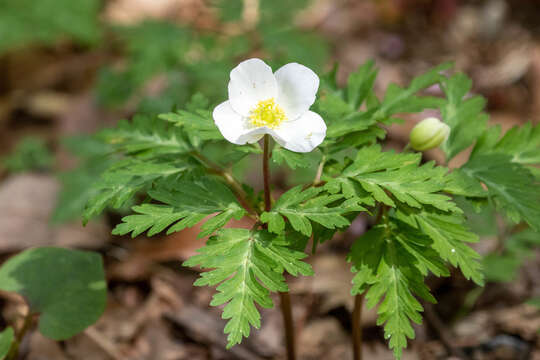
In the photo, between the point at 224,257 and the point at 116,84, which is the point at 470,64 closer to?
the point at 116,84

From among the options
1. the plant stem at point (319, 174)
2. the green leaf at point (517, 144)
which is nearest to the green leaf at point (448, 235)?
the plant stem at point (319, 174)

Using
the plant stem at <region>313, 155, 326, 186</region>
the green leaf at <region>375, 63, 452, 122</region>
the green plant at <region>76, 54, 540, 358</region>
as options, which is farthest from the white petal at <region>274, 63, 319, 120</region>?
the green leaf at <region>375, 63, 452, 122</region>

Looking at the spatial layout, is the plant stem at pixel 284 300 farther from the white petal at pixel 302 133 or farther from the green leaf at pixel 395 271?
the green leaf at pixel 395 271

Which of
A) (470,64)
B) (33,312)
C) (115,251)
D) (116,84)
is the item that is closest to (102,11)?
(116,84)

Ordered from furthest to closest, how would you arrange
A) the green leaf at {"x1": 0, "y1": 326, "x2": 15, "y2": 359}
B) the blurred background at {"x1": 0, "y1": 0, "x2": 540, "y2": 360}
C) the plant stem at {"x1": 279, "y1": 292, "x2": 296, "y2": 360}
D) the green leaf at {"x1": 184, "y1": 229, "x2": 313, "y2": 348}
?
the blurred background at {"x1": 0, "y1": 0, "x2": 540, "y2": 360}
the green leaf at {"x1": 0, "y1": 326, "x2": 15, "y2": 359}
the plant stem at {"x1": 279, "y1": 292, "x2": 296, "y2": 360}
the green leaf at {"x1": 184, "y1": 229, "x2": 313, "y2": 348}

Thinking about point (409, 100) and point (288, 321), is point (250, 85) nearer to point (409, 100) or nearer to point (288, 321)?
point (409, 100)

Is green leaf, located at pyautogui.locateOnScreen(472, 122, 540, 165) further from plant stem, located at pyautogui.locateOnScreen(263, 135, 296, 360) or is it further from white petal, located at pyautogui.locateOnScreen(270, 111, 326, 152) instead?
plant stem, located at pyautogui.locateOnScreen(263, 135, 296, 360)
